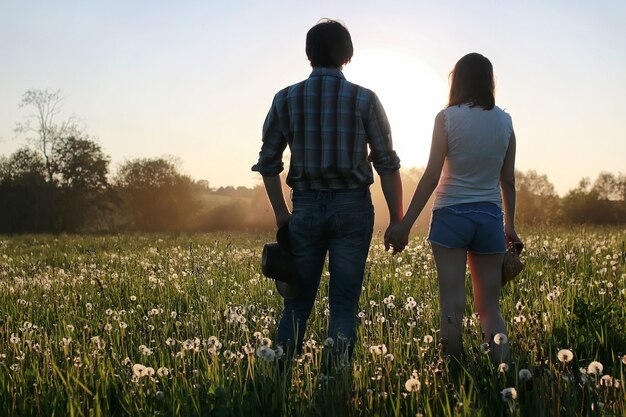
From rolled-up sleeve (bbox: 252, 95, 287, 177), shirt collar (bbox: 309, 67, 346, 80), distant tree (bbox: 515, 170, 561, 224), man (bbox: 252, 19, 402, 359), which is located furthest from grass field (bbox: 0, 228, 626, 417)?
distant tree (bbox: 515, 170, 561, 224)

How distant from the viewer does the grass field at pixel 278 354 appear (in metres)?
3.55

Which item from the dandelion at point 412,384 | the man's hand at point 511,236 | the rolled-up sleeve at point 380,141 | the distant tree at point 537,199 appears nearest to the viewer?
the dandelion at point 412,384

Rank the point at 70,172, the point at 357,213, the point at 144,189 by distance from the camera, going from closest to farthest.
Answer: the point at 357,213
the point at 70,172
the point at 144,189

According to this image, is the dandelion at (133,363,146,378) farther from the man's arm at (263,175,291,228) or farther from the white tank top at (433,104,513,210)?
the white tank top at (433,104,513,210)

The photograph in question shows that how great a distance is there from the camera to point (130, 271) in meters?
11.2

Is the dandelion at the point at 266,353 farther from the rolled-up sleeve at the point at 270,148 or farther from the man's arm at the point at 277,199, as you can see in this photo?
the rolled-up sleeve at the point at 270,148

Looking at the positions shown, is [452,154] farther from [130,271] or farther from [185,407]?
[130,271]

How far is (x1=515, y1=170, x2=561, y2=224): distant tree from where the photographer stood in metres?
45.2

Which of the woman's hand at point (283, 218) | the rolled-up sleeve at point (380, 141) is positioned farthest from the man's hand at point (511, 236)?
the woman's hand at point (283, 218)

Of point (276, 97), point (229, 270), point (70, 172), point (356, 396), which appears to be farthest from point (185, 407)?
point (70, 172)

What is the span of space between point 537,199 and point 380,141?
48824mm

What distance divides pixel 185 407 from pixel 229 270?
708 cm

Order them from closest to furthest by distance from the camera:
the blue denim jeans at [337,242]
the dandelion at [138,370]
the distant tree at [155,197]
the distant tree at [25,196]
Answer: the dandelion at [138,370]
the blue denim jeans at [337,242]
the distant tree at [25,196]
the distant tree at [155,197]

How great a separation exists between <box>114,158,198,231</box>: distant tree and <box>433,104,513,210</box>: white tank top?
5588cm
